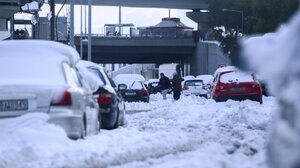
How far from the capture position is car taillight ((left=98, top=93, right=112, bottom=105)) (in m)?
15.3

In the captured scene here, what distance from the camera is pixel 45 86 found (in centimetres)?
1091

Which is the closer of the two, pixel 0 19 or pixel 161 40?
pixel 0 19

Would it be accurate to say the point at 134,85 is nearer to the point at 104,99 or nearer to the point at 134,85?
the point at 134,85

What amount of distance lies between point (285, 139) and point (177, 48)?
8455 cm

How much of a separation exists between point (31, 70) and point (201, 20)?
269 ft

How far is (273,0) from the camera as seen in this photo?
2638 inches

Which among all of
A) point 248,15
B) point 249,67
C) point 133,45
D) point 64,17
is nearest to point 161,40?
point 133,45

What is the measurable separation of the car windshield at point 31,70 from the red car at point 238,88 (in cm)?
1789

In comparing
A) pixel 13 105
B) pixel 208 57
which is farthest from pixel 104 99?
pixel 208 57

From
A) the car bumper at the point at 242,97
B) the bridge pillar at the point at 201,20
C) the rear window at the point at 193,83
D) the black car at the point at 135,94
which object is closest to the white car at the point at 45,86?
the car bumper at the point at 242,97

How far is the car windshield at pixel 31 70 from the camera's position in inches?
440

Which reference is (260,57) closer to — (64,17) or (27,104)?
(27,104)

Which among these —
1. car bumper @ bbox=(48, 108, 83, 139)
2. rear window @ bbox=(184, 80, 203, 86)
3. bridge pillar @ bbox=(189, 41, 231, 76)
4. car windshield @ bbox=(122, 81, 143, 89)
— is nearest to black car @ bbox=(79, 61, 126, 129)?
car bumper @ bbox=(48, 108, 83, 139)

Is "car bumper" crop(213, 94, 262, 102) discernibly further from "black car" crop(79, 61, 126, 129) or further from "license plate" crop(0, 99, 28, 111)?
"license plate" crop(0, 99, 28, 111)
